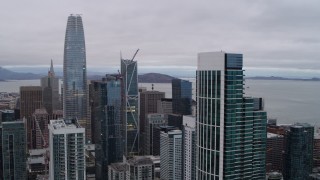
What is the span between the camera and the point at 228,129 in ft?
51.4

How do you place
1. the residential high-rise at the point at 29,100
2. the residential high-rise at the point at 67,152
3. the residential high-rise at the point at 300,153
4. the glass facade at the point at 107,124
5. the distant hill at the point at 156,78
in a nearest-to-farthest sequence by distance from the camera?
the residential high-rise at the point at 67,152, the residential high-rise at the point at 300,153, the glass facade at the point at 107,124, the residential high-rise at the point at 29,100, the distant hill at the point at 156,78

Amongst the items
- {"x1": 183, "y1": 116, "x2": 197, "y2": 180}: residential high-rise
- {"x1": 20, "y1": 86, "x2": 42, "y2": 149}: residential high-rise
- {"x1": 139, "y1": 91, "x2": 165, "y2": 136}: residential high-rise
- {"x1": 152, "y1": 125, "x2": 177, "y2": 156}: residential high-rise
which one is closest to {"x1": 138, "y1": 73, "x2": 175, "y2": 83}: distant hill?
{"x1": 139, "y1": 91, "x2": 165, "y2": 136}: residential high-rise

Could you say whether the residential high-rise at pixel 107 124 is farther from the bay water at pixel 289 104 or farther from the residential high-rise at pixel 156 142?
the bay water at pixel 289 104

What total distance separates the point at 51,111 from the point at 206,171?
141 ft

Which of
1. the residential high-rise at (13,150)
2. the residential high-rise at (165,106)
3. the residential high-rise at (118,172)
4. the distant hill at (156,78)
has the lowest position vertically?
the residential high-rise at (118,172)

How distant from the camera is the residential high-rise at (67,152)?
21.8 metres

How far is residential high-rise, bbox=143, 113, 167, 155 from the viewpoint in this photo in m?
41.4

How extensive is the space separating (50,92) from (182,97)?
2330 cm

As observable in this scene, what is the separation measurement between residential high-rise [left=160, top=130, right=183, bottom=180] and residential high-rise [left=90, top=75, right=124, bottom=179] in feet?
20.7

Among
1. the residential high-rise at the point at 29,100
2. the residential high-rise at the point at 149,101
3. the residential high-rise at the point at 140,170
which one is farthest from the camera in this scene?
the residential high-rise at the point at 29,100

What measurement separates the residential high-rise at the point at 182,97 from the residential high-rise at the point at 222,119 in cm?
2896

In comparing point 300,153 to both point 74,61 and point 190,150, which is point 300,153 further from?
point 74,61

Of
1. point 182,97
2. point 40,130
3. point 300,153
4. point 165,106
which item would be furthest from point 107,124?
point 300,153

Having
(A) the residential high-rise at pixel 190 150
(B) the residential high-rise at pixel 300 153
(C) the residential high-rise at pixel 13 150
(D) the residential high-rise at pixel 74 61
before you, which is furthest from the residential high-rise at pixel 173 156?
(D) the residential high-rise at pixel 74 61
